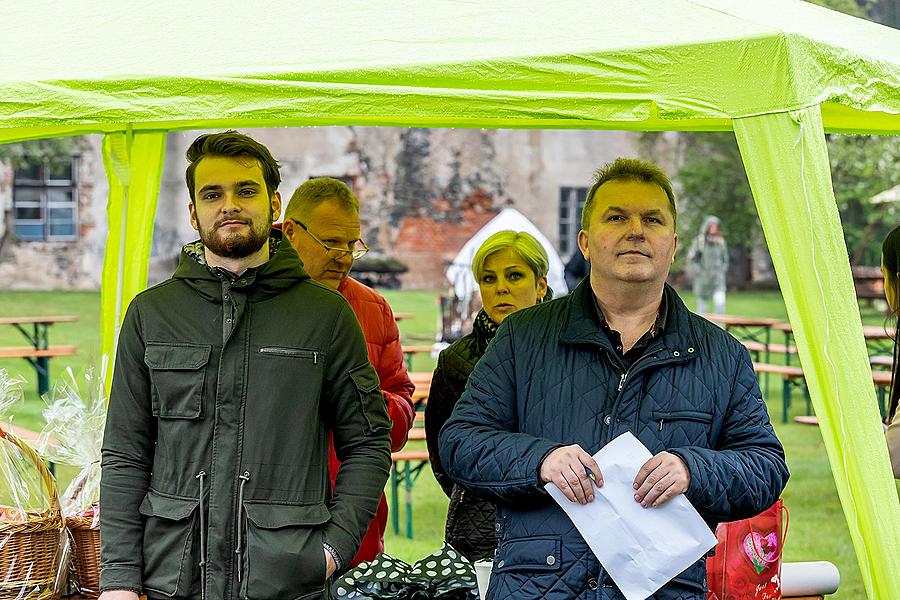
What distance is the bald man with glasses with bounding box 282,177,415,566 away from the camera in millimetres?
3555

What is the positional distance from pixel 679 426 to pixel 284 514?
2.89 ft

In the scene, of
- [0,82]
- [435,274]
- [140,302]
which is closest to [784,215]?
[140,302]

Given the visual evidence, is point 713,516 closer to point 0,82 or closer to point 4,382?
point 0,82

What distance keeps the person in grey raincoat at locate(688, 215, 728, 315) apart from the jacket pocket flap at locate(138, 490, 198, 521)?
49.1 ft

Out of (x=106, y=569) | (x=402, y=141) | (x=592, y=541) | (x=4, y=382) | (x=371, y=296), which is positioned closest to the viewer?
(x=592, y=541)

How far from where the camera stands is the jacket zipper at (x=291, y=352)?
2.65 metres

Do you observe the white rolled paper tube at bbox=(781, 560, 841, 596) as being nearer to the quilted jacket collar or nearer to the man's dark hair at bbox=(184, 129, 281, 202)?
the quilted jacket collar

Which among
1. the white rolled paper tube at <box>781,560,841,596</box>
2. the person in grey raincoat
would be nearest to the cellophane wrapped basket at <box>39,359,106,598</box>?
the white rolled paper tube at <box>781,560,841,596</box>

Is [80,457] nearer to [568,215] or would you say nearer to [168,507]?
[168,507]

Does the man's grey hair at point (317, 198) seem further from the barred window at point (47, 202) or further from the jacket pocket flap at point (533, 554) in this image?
the barred window at point (47, 202)

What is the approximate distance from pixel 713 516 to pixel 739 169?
700 inches

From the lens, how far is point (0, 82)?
7.88ft

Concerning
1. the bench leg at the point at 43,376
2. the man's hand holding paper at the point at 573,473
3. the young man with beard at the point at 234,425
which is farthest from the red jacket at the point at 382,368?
the bench leg at the point at 43,376

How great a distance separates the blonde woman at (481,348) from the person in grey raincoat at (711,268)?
13530mm
